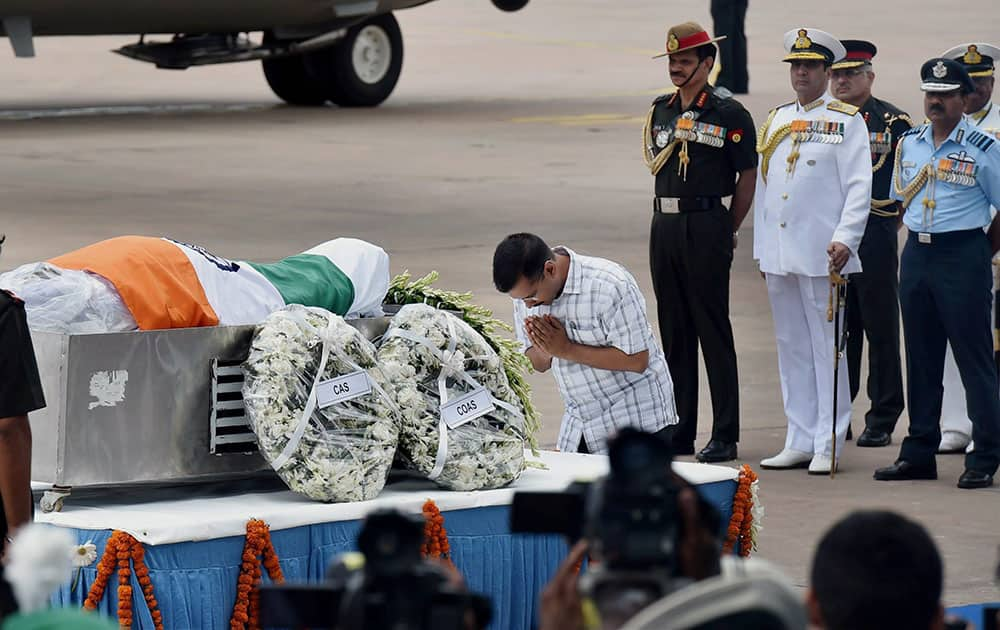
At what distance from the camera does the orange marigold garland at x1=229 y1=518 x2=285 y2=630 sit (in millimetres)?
5887

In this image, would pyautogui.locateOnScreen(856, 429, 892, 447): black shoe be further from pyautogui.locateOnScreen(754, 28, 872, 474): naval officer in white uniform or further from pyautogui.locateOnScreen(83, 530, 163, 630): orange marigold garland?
pyautogui.locateOnScreen(83, 530, 163, 630): orange marigold garland

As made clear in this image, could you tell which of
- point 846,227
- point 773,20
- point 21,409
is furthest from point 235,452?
point 773,20

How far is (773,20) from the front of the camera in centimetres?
4184

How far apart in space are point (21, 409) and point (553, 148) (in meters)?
17.4

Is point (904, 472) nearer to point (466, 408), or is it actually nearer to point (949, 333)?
point (949, 333)

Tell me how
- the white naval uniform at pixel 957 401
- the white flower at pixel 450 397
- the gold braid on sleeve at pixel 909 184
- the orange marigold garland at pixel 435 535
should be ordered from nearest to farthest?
the orange marigold garland at pixel 435 535
the white flower at pixel 450 397
the gold braid on sleeve at pixel 909 184
the white naval uniform at pixel 957 401

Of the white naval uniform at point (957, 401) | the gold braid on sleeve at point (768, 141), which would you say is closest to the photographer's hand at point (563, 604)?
the gold braid on sleeve at point (768, 141)

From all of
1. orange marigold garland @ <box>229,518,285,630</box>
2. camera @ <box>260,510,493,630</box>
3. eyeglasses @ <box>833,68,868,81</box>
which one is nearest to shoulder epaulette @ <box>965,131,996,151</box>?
eyeglasses @ <box>833,68,868,81</box>

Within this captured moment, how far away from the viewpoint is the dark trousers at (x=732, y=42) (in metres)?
26.9

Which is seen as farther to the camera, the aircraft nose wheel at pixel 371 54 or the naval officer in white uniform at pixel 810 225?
the aircraft nose wheel at pixel 371 54

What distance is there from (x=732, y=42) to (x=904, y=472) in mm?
19490

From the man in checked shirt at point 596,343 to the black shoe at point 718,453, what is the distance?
1.71 meters

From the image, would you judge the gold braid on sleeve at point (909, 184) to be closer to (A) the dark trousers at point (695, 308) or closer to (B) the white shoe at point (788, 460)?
(A) the dark trousers at point (695, 308)

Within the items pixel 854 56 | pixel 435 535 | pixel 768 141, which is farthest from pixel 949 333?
pixel 435 535
